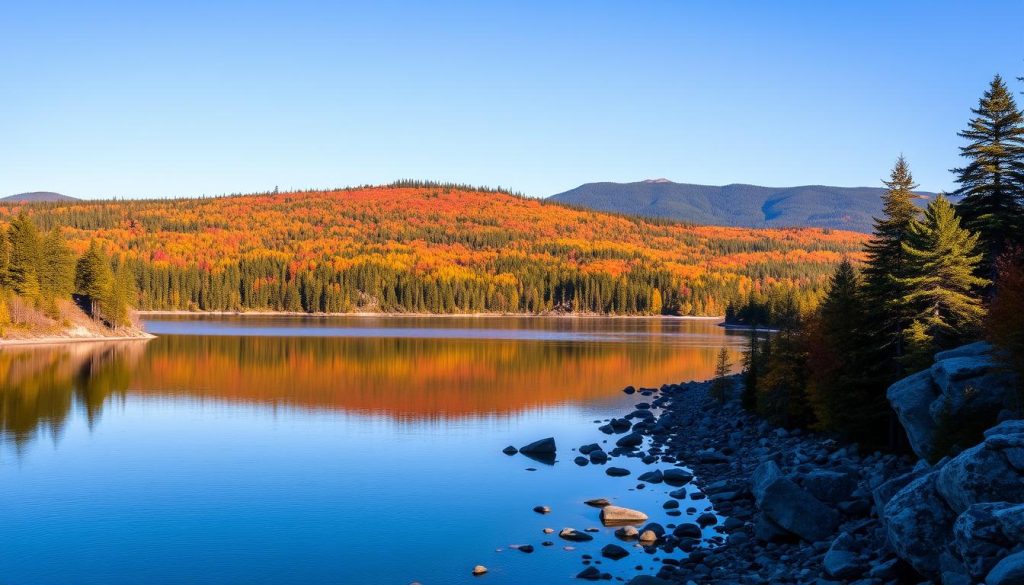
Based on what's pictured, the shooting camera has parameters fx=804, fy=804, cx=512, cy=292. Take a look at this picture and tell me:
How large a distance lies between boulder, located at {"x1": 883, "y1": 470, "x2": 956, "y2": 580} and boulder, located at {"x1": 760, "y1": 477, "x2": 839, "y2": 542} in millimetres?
4474

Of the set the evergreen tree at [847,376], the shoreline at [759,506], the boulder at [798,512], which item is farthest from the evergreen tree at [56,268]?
the boulder at [798,512]

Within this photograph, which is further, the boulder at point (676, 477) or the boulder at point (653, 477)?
the boulder at point (653, 477)

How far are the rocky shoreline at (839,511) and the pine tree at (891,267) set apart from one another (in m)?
5.25

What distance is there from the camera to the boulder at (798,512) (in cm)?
2292

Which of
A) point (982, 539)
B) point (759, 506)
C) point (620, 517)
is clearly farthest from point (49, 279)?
point (982, 539)

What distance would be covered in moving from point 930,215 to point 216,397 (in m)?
44.9

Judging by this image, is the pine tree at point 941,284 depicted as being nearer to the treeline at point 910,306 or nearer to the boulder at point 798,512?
the treeline at point 910,306

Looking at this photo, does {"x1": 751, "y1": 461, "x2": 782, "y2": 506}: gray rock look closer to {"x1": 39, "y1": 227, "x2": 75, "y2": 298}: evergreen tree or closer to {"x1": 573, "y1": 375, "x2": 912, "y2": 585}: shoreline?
{"x1": 573, "y1": 375, "x2": 912, "y2": 585}: shoreline

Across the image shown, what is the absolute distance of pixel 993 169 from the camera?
4184 centimetres

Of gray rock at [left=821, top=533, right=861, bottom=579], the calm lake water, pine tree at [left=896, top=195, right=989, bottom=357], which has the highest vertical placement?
pine tree at [left=896, top=195, right=989, bottom=357]

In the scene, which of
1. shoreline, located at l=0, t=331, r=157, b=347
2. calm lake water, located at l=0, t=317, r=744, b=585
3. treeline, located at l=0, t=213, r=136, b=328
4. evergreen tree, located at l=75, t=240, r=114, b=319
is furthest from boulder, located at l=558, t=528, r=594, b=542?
evergreen tree, located at l=75, t=240, r=114, b=319

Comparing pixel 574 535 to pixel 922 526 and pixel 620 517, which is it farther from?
pixel 922 526

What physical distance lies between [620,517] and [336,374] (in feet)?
152

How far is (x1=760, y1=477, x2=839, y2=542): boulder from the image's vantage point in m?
22.9
